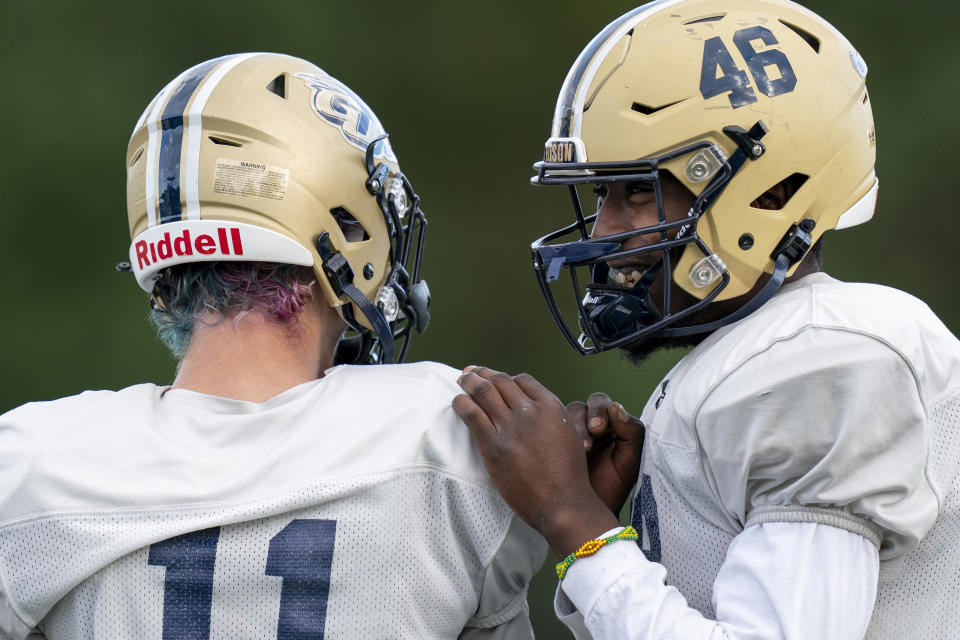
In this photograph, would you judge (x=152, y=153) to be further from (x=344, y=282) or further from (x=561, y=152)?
(x=561, y=152)

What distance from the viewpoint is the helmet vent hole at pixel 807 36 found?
2.00 metres

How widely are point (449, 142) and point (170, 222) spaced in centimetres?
413

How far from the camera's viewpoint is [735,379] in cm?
166

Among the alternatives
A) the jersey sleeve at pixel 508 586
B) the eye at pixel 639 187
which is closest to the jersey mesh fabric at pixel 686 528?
the jersey sleeve at pixel 508 586

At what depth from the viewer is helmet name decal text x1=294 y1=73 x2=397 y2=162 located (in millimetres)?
2080

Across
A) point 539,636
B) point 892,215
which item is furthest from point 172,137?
point 892,215

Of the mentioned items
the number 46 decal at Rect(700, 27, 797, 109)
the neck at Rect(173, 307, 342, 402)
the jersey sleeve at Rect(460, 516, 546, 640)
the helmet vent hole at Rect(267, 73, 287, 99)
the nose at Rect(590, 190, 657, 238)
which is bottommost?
the jersey sleeve at Rect(460, 516, 546, 640)

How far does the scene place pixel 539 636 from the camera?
15.3 ft

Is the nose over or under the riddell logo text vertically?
over

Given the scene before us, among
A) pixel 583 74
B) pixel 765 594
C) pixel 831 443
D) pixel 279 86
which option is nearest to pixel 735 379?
pixel 831 443

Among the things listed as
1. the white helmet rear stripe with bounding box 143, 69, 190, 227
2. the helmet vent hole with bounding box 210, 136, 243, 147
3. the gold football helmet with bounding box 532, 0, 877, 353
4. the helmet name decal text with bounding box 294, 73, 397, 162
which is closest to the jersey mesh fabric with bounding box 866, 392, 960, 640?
the gold football helmet with bounding box 532, 0, 877, 353

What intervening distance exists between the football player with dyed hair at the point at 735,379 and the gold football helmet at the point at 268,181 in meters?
0.35

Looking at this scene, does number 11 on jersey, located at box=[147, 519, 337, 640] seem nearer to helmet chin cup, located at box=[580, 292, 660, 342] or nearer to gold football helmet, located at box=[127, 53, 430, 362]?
gold football helmet, located at box=[127, 53, 430, 362]

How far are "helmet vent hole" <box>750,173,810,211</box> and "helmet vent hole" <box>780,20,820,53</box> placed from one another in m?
0.24
